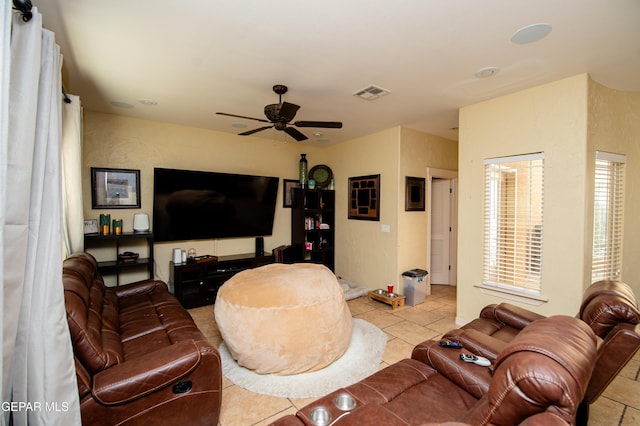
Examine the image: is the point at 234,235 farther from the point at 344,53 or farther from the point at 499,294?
the point at 499,294

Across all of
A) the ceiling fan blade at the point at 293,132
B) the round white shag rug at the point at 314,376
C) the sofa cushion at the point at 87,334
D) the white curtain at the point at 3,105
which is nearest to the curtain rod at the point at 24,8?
the white curtain at the point at 3,105

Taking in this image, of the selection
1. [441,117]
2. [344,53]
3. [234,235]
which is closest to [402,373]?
[344,53]

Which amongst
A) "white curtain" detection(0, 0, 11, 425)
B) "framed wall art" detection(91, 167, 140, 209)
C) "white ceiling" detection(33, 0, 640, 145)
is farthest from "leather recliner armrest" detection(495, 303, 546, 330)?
"framed wall art" detection(91, 167, 140, 209)

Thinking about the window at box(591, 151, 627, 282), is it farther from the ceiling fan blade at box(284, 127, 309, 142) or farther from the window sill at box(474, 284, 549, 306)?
the ceiling fan blade at box(284, 127, 309, 142)

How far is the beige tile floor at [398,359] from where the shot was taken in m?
2.06

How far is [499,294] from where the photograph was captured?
130 inches

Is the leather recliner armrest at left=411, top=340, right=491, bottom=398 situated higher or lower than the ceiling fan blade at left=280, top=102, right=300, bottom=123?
lower

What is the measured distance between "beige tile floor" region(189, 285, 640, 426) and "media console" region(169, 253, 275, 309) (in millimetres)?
164

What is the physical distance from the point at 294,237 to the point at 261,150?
1.79 m

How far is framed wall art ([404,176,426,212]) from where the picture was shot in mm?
4594

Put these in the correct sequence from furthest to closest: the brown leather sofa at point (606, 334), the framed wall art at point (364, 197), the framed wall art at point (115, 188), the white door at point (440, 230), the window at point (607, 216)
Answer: the white door at point (440, 230), the framed wall art at point (364, 197), the framed wall art at point (115, 188), the window at point (607, 216), the brown leather sofa at point (606, 334)

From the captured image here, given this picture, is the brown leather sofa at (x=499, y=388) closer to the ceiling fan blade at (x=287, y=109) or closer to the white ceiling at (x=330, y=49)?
the white ceiling at (x=330, y=49)

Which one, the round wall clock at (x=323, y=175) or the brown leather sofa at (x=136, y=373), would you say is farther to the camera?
the round wall clock at (x=323, y=175)

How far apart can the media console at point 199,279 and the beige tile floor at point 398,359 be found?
16 centimetres
